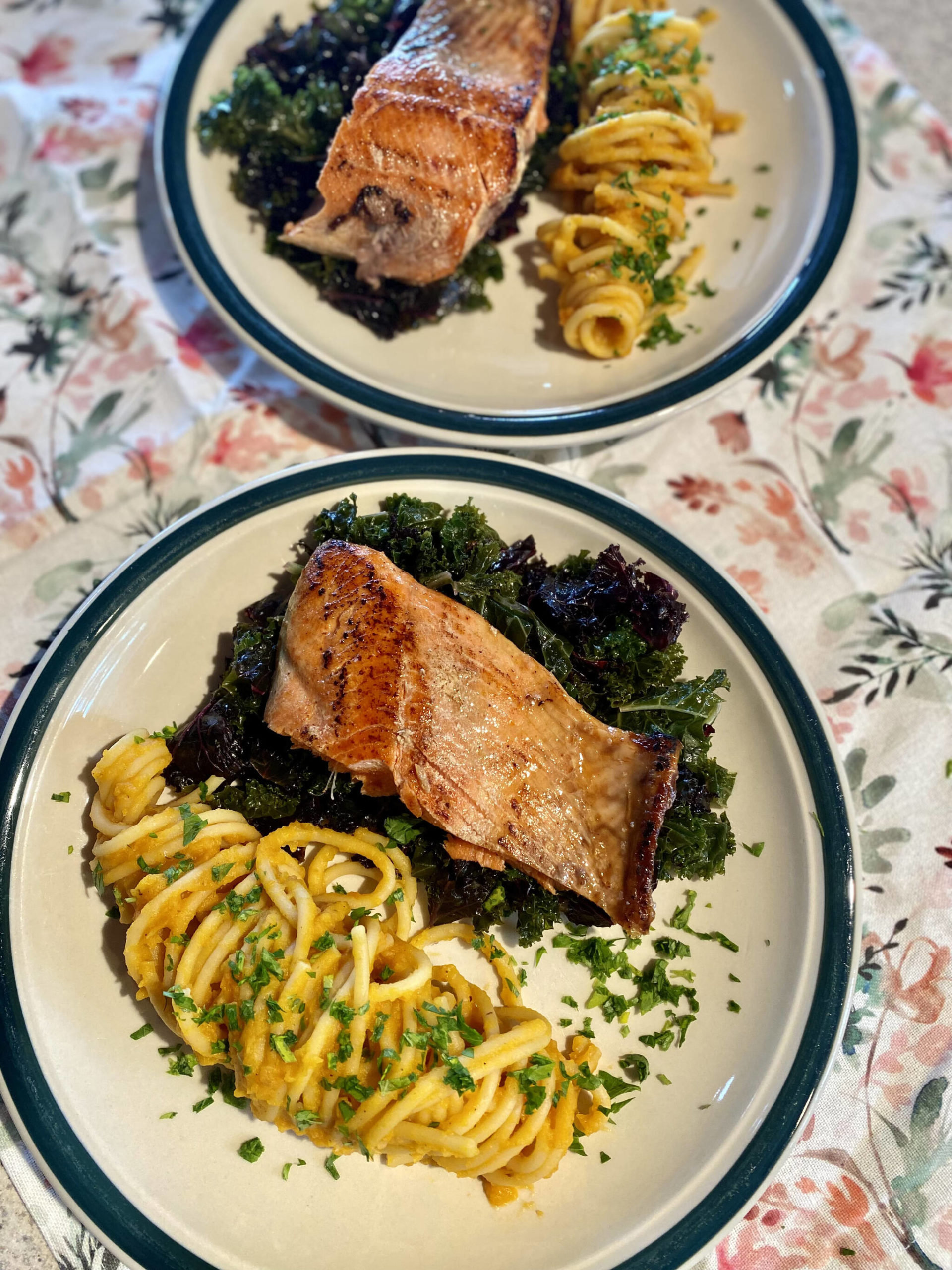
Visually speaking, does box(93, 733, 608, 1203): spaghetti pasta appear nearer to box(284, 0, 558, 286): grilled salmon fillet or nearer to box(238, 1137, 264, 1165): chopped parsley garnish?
box(238, 1137, 264, 1165): chopped parsley garnish

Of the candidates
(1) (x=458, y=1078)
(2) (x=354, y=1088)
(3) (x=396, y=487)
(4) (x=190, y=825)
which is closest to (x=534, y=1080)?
(1) (x=458, y=1078)

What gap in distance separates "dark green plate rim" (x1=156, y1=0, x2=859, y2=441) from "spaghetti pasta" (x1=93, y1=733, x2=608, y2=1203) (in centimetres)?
160

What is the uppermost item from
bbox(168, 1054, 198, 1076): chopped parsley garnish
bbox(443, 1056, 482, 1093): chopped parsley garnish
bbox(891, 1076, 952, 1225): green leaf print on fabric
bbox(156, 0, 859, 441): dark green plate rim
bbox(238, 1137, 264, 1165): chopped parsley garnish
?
bbox(156, 0, 859, 441): dark green plate rim

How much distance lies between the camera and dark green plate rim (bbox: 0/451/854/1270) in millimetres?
2900

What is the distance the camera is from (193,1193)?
2977 millimetres

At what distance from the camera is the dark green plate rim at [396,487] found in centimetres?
290

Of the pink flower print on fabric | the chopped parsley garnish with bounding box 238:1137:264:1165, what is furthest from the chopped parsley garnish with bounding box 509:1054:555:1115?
the pink flower print on fabric

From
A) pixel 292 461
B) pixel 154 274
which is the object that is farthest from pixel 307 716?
pixel 154 274

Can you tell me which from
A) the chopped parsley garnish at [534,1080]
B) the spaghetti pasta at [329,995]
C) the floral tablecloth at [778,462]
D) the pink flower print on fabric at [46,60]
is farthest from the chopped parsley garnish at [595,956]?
the pink flower print on fabric at [46,60]

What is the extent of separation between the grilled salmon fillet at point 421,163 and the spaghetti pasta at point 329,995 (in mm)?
2234

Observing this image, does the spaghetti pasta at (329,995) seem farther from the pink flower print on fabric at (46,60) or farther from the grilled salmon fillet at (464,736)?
the pink flower print on fabric at (46,60)

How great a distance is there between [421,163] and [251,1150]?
367 cm

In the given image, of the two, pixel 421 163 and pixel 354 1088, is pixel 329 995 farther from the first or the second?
pixel 421 163

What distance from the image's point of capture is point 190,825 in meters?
3.14
